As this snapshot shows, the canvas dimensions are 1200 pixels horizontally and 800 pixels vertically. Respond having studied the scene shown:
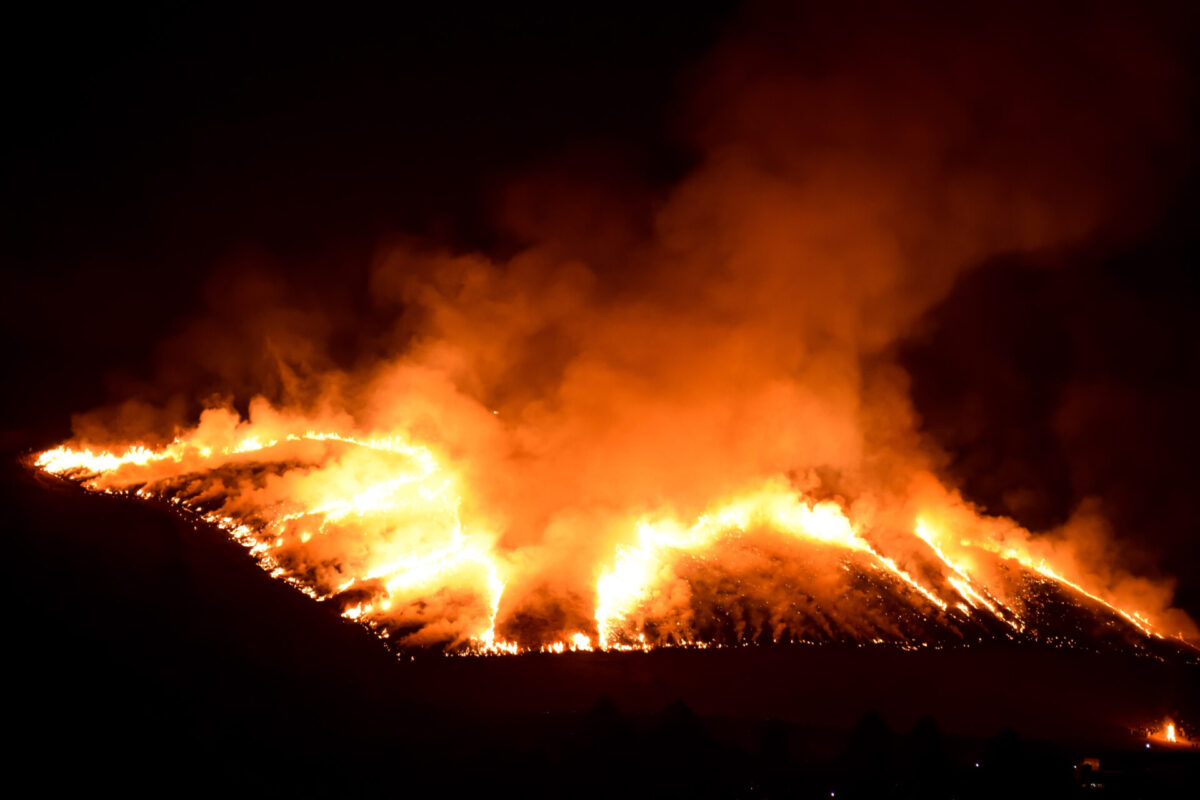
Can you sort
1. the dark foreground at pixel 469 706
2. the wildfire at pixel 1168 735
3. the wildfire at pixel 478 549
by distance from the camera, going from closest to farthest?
the dark foreground at pixel 469 706 < the wildfire at pixel 1168 735 < the wildfire at pixel 478 549

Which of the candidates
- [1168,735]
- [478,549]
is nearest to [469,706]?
[478,549]

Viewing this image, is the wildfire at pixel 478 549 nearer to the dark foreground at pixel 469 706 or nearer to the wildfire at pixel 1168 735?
the dark foreground at pixel 469 706

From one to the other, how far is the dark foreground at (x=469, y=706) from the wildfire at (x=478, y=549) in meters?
1.25

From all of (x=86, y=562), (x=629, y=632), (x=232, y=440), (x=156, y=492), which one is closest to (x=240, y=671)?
(x=86, y=562)

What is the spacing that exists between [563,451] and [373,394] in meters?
10.3

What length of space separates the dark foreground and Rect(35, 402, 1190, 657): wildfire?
1251 mm

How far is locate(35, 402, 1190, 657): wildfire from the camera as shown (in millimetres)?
21359

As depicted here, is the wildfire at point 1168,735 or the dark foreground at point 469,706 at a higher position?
the dark foreground at point 469,706

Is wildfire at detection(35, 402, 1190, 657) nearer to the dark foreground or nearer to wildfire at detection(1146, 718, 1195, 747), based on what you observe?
the dark foreground

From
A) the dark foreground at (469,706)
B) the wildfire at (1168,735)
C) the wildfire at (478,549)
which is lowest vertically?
the wildfire at (1168,735)

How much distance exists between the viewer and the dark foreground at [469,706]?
13.3m

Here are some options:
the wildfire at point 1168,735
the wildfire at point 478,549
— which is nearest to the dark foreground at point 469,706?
the wildfire at point 1168,735

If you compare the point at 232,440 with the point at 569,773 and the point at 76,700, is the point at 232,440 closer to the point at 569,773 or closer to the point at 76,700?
the point at 76,700

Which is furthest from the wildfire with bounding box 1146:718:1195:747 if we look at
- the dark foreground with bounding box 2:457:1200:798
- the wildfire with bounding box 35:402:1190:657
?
the wildfire with bounding box 35:402:1190:657
